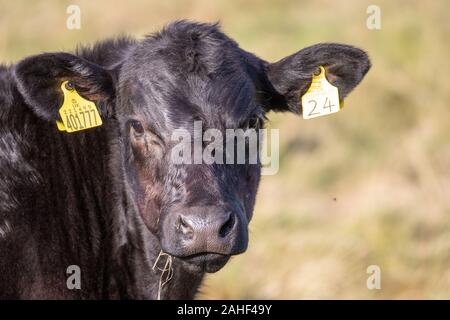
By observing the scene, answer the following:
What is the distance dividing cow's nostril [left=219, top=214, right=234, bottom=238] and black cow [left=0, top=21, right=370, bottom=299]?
0.19ft

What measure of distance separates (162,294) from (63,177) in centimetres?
113

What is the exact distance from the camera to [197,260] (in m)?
6.32

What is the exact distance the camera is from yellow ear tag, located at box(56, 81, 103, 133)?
6.98m

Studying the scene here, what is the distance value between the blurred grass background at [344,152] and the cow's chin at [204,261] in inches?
52.9

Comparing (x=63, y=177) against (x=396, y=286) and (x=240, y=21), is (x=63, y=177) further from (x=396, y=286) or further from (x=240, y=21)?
(x=240, y=21)

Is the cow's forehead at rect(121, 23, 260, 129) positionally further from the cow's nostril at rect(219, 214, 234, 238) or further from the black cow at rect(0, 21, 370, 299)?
the cow's nostril at rect(219, 214, 234, 238)

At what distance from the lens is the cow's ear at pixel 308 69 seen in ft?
24.2

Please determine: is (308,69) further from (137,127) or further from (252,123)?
(137,127)

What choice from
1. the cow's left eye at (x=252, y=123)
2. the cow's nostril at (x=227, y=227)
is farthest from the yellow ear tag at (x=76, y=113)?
the cow's nostril at (x=227, y=227)

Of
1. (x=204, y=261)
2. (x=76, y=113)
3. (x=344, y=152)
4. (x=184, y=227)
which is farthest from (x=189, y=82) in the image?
(x=344, y=152)

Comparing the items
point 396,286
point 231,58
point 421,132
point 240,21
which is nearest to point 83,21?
point 240,21

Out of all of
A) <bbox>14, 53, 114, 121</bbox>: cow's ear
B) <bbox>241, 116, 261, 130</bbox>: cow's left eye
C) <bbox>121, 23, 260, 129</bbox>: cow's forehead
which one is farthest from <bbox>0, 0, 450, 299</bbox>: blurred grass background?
<bbox>14, 53, 114, 121</bbox>: cow's ear

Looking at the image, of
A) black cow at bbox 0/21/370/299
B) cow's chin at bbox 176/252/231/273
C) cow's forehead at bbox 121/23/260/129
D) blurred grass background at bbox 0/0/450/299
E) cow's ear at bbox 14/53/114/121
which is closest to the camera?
cow's chin at bbox 176/252/231/273

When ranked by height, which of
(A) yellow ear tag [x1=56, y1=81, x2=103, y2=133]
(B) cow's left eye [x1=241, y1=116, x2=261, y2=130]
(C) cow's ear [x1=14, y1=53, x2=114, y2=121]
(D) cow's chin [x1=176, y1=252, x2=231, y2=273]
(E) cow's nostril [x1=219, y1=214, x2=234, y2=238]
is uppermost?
(C) cow's ear [x1=14, y1=53, x2=114, y2=121]
